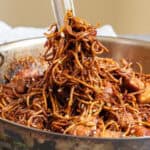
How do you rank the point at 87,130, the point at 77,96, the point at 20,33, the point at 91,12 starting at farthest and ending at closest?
the point at 91,12
the point at 20,33
the point at 77,96
the point at 87,130

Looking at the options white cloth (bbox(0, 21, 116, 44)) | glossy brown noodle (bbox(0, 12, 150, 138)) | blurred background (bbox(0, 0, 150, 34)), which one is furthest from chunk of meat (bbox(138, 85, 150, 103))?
blurred background (bbox(0, 0, 150, 34))

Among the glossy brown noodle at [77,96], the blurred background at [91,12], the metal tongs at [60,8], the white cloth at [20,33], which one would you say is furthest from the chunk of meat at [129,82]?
the blurred background at [91,12]

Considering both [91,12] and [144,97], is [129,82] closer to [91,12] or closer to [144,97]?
[144,97]

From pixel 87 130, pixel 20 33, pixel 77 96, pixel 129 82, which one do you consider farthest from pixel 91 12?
pixel 87 130

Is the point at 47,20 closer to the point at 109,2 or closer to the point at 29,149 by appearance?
the point at 109,2

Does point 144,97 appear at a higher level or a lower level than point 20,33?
lower

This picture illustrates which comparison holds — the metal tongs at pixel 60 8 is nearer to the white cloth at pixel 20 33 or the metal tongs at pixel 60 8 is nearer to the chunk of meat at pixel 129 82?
the chunk of meat at pixel 129 82
